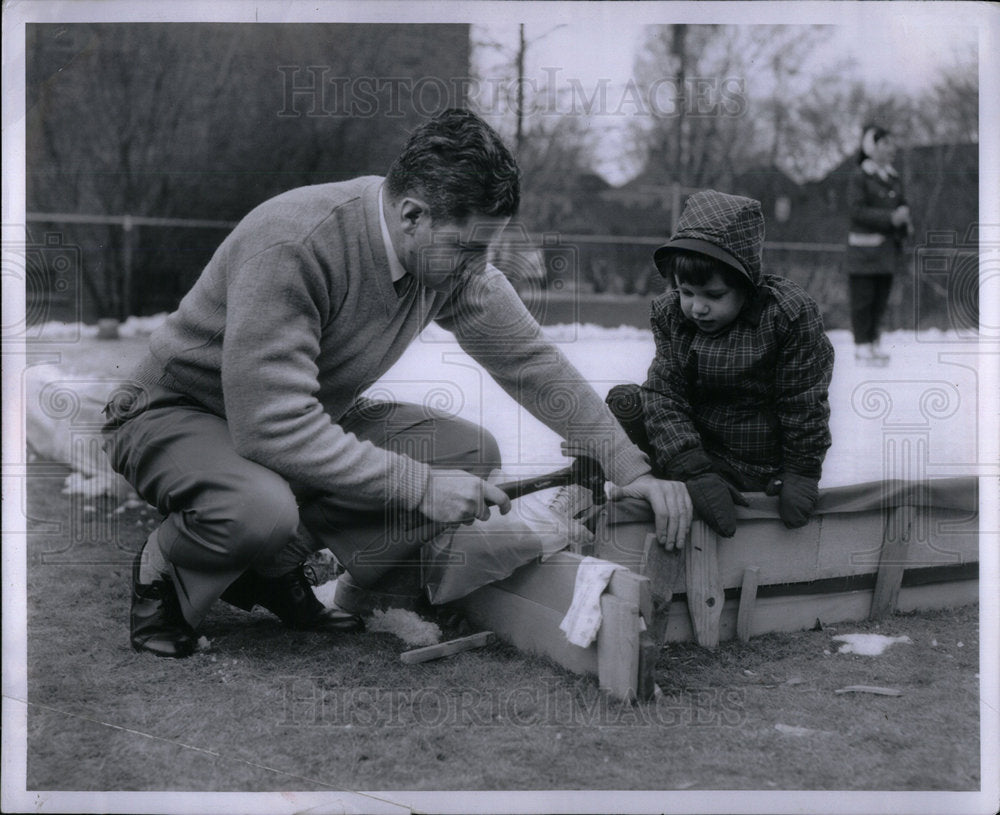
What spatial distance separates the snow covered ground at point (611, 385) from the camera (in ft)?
5.08

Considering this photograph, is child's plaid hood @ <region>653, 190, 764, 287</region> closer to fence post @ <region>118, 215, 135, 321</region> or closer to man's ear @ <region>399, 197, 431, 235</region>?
man's ear @ <region>399, 197, 431, 235</region>

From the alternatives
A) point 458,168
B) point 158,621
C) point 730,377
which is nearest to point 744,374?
point 730,377

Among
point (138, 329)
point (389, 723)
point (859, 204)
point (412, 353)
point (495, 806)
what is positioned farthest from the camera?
point (859, 204)

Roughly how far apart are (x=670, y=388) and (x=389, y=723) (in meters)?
0.76

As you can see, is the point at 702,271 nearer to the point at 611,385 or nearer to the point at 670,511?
the point at 611,385

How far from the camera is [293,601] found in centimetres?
166

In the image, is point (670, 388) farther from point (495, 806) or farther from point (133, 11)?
point (133, 11)

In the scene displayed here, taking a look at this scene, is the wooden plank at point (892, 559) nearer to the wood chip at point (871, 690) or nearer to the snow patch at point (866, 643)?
the snow patch at point (866, 643)

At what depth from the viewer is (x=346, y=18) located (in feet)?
4.88

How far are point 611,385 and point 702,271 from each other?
0.28 m

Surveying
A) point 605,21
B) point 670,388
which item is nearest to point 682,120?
point 605,21

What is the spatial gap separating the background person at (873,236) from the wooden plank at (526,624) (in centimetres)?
79

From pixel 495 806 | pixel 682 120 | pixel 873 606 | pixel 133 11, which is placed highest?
pixel 133 11

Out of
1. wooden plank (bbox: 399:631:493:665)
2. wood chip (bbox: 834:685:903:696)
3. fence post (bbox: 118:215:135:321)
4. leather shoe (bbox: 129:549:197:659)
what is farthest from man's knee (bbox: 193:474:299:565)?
wood chip (bbox: 834:685:903:696)
